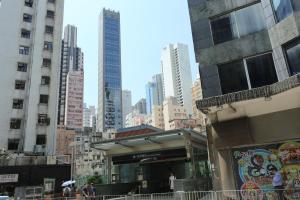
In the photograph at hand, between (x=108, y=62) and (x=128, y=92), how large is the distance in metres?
34.7

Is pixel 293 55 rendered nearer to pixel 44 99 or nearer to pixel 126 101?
pixel 44 99

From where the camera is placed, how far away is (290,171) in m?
12.4

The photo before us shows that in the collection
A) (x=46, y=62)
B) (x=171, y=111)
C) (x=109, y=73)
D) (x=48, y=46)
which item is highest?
(x=109, y=73)

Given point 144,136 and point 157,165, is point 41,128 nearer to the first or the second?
point 157,165

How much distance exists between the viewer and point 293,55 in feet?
41.2

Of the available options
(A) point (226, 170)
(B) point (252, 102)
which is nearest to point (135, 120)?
(A) point (226, 170)

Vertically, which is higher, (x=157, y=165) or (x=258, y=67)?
(x=258, y=67)

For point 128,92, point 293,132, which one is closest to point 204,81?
point 293,132

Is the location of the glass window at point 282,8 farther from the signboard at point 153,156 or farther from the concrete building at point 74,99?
the concrete building at point 74,99

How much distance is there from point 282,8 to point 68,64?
491ft

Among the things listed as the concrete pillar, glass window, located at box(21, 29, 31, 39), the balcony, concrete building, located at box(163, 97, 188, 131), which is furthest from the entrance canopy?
concrete building, located at box(163, 97, 188, 131)

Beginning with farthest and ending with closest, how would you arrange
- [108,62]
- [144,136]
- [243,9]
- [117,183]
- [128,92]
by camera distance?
1. [128,92]
2. [108,62]
3. [117,183]
4. [144,136]
5. [243,9]

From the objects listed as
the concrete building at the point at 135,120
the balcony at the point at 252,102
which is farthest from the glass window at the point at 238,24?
the concrete building at the point at 135,120

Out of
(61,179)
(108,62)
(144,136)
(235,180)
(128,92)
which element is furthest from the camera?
(128,92)
